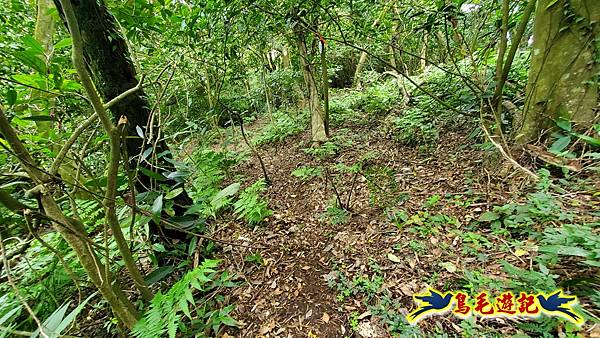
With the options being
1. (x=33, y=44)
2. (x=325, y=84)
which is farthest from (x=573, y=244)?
(x=325, y=84)

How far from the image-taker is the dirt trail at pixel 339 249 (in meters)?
1.75

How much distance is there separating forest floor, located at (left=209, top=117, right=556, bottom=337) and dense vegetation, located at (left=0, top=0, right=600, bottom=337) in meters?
0.01

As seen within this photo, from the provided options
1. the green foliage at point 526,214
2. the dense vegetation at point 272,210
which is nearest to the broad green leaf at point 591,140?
the dense vegetation at point 272,210

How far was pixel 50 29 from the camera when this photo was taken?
9.39 ft

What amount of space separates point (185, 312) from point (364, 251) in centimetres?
144

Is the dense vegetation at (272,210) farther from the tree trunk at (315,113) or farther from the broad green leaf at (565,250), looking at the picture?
the tree trunk at (315,113)

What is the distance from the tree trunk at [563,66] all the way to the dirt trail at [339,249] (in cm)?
70

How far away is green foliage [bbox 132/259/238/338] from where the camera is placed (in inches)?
48.2

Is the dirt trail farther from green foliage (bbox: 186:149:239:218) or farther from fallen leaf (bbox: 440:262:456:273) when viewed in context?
green foliage (bbox: 186:149:239:218)

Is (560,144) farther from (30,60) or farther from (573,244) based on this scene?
(30,60)

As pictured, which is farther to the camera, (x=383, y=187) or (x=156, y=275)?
(x=383, y=187)

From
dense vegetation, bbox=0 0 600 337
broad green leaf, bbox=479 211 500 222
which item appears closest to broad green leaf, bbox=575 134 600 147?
dense vegetation, bbox=0 0 600 337

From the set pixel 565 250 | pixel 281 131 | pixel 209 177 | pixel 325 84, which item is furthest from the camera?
pixel 281 131

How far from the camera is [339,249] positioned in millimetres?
2242
